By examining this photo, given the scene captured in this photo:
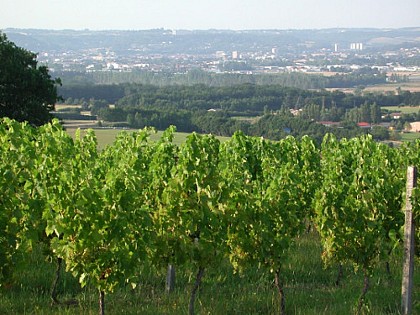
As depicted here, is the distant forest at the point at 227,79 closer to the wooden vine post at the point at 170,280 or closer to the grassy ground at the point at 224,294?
the grassy ground at the point at 224,294

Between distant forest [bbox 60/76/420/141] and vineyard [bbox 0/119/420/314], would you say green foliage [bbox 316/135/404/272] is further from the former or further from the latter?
distant forest [bbox 60/76/420/141]

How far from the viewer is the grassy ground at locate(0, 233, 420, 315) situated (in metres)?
10.1

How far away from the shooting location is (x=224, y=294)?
1098cm

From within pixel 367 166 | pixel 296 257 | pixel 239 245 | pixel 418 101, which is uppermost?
pixel 367 166

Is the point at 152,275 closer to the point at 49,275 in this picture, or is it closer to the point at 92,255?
the point at 49,275

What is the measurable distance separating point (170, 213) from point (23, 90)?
2110 centimetres

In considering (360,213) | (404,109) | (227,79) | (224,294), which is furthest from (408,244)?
(227,79)

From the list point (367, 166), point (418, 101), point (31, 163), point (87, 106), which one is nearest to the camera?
point (31, 163)

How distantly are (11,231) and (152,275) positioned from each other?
4.08 m

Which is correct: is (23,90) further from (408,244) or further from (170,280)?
(408,244)

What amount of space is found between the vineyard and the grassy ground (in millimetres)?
224

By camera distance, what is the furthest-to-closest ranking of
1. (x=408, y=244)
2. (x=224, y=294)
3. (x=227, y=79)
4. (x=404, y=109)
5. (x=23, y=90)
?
1. (x=227, y=79)
2. (x=404, y=109)
3. (x=23, y=90)
4. (x=224, y=294)
5. (x=408, y=244)

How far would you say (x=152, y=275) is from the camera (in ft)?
39.9

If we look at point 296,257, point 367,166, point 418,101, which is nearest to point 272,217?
point 367,166
